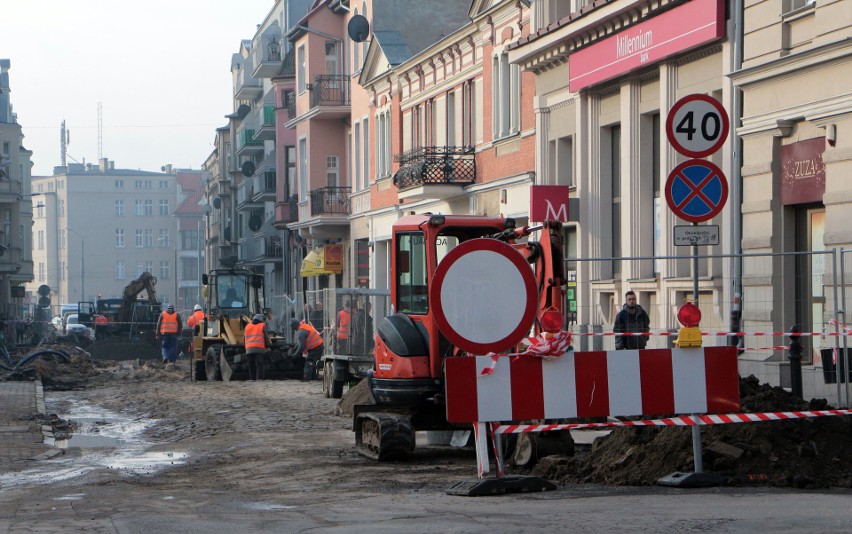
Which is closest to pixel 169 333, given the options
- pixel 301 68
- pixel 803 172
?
pixel 301 68

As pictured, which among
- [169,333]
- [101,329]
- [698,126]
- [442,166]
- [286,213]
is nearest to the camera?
[698,126]

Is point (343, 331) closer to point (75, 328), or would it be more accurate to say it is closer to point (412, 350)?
point (412, 350)

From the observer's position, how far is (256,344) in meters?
31.4

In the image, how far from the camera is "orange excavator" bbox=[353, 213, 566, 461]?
547 inches

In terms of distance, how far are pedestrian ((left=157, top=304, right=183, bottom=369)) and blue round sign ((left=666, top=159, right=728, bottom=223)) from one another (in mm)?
32363

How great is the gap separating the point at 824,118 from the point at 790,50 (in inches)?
56.2

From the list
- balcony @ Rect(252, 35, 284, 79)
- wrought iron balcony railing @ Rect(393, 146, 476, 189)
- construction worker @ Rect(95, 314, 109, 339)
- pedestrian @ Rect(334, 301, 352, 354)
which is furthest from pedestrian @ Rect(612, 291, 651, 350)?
balcony @ Rect(252, 35, 284, 79)

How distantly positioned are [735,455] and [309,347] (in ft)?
67.5

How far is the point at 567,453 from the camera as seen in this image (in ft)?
41.2

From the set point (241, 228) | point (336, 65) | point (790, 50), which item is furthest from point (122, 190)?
point (790, 50)

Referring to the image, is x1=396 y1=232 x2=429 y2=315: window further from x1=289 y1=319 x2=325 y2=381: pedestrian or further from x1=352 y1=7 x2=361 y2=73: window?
x1=352 y1=7 x2=361 y2=73: window

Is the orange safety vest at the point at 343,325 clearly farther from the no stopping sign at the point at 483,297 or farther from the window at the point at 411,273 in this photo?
the no stopping sign at the point at 483,297

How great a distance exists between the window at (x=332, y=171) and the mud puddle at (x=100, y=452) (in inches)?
1068

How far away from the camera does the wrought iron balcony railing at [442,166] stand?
112 feet
